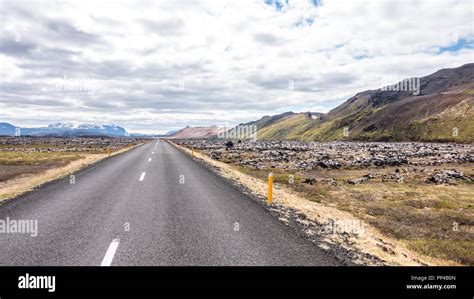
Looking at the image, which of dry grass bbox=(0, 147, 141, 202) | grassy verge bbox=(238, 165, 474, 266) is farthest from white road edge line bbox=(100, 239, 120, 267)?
dry grass bbox=(0, 147, 141, 202)

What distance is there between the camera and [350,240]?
869 cm

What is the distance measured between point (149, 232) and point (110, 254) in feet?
5.82

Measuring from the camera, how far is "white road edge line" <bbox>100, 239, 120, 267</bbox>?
246 inches

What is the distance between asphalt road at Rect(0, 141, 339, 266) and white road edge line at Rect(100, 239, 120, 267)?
1cm

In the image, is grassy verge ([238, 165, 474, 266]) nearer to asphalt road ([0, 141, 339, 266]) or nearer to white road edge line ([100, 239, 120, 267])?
asphalt road ([0, 141, 339, 266])

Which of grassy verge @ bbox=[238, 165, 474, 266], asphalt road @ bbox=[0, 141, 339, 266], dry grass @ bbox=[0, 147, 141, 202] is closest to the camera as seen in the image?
asphalt road @ bbox=[0, 141, 339, 266]

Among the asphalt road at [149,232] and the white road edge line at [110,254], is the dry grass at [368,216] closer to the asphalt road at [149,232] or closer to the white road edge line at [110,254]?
the asphalt road at [149,232]

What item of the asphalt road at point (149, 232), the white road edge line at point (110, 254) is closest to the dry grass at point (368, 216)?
the asphalt road at point (149, 232)

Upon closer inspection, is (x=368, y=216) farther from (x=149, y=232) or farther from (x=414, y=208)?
(x=149, y=232)

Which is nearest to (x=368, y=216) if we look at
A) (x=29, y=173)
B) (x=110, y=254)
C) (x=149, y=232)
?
(x=149, y=232)

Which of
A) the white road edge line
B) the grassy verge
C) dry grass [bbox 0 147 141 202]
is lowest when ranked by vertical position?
the grassy verge

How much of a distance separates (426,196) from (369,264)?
45.7 ft
